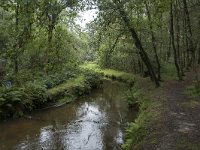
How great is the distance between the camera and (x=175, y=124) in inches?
481

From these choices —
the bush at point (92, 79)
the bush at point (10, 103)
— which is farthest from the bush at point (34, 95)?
the bush at point (92, 79)

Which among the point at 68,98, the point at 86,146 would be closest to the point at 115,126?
the point at 86,146

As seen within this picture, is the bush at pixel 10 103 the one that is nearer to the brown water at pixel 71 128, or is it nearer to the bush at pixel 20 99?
the bush at pixel 20 99

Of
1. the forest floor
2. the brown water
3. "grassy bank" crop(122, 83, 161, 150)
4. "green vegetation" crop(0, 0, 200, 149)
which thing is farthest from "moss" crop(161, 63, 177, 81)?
"grassy bank" crop(122, 83, 161, 150)

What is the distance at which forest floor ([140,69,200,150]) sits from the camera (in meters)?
9.67

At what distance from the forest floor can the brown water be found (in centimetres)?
197

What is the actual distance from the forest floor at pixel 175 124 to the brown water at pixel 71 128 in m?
1.97

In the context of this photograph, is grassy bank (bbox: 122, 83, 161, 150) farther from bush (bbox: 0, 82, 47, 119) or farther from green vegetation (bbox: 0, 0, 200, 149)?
bush (bbox: 0, 82, 47, 119)

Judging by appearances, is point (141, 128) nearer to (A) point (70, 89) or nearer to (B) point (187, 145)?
(B) point (187, 145)

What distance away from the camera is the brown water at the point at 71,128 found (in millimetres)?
12855

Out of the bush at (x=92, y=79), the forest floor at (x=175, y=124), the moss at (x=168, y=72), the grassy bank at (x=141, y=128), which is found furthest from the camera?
the bush at (x=92, y=79)

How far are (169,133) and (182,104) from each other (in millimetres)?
5578

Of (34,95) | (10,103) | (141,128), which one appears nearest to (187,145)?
(141,128)

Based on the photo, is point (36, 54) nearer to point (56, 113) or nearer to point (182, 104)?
point (56, 113)
